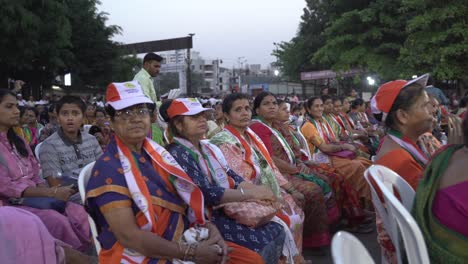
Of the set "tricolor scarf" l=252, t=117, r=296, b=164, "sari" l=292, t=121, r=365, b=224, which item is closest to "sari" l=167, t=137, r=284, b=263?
"tricolor scarf" l=252, t=117, r=296, b=164

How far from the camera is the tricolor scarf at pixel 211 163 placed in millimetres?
2734

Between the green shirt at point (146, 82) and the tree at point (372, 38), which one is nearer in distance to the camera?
the green shirt at point (146, 82)

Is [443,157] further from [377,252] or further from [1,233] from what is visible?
[377,252]

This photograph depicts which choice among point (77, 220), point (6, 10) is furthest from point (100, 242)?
point (6, 10)

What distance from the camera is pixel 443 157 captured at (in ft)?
5.33

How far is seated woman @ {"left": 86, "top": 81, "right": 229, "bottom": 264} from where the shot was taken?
1865 mm

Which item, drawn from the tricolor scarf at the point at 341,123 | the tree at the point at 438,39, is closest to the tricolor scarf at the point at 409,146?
the tricolor scarf at the point at 341,123

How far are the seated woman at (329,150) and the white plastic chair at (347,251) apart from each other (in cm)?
311

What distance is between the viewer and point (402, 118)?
2396mm

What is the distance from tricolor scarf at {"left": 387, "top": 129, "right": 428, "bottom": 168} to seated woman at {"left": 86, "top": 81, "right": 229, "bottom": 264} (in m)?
1.11

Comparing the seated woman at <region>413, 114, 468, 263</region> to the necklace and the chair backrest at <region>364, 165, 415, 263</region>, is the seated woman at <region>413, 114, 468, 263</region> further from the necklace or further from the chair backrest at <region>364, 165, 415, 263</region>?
the necklace

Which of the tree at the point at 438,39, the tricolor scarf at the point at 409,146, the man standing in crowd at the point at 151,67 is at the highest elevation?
the tree at the point at 438,39

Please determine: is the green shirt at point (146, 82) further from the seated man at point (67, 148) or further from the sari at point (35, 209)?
the sari at point (35, 209)

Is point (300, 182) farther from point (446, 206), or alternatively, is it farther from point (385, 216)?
point (446, 206)
